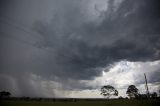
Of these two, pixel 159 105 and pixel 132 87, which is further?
pixel 132 87

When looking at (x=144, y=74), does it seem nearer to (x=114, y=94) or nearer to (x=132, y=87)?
(x=114, y=94)

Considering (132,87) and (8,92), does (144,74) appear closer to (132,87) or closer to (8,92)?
(132,87)

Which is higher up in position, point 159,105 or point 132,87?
point 132,87

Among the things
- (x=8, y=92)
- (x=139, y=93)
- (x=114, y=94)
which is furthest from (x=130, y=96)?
(x=8, y=92)

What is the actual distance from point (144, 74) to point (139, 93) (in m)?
71.7

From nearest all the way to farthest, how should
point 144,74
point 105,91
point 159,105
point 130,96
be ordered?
1. point 159,105
2. point 144,74
3. point 105,91
4. point 130,96

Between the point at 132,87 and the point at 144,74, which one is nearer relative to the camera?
the point at 144,74

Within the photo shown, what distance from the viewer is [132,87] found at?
404ft

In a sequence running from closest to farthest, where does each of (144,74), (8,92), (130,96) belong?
(144,74) → (130,96) → (8,92)

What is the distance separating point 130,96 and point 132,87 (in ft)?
22.6

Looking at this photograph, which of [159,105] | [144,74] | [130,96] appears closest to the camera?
[159,105]

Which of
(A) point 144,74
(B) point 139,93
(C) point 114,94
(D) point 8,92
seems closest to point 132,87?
(B) point 139,93

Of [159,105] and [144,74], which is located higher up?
[144,74]

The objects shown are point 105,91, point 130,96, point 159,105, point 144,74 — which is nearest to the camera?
point 159,105
